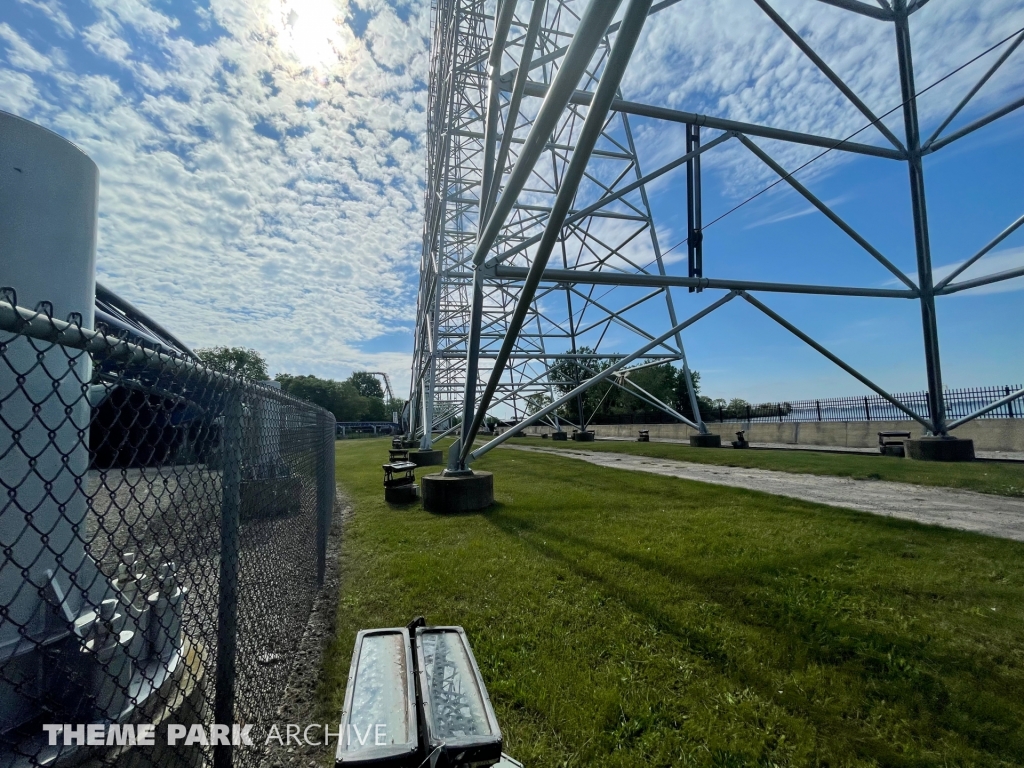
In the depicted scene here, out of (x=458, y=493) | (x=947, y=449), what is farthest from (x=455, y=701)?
(x=947, y=449)

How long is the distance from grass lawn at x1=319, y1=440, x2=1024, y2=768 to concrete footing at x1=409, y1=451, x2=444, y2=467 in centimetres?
837

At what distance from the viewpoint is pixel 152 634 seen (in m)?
1.91

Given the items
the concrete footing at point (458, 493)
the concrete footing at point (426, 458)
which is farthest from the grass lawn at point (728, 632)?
the concrete footing at point (426, 458)

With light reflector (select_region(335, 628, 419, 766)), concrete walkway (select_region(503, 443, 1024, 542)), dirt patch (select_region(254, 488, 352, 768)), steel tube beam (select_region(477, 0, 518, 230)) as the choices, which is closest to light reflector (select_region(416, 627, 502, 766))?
light reflector (select_region(335, 628, 419, 766))

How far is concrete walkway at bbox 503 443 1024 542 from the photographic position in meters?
5.29

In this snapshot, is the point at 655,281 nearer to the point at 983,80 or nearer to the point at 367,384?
the point at 983,80

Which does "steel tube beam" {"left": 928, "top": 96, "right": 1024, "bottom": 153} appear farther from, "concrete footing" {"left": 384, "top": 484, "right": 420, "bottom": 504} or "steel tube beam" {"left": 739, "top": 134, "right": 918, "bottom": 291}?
"concrete footing" {"left": 384, "top": 484, "right": 420, "bottom": 504}

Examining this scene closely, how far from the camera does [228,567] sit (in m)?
2.00

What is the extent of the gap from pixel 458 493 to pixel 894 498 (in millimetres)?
6307

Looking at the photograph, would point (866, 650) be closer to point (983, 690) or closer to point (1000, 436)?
point (983, 690)

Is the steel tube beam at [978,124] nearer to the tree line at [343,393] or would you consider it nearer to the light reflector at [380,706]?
the light reflector at [380,706]

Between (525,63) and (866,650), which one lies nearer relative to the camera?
(866,650)

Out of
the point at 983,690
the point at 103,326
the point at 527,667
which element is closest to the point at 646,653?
the point at 527,667

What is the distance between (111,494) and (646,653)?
9.55 ft
